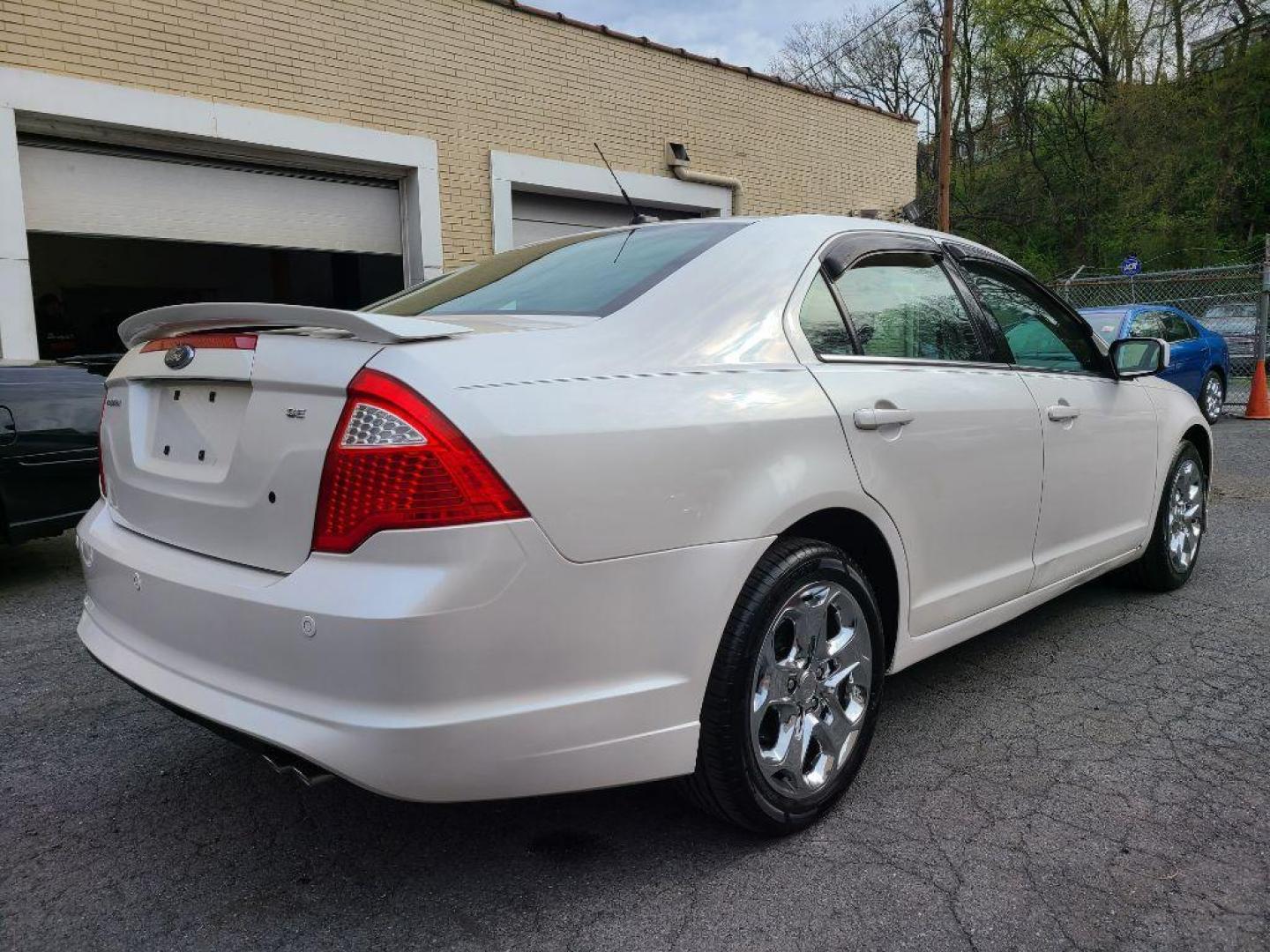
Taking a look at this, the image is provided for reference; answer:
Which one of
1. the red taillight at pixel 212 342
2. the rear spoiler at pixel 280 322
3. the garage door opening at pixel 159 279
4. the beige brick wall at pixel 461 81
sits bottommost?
the red taillight at pixel 212 342

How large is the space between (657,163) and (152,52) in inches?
226

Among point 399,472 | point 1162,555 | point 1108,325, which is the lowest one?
point 1162,555

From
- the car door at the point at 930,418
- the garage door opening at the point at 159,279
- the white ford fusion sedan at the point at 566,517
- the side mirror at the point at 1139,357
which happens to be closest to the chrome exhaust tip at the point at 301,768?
the white ford fusion sedan at the point at 566,517

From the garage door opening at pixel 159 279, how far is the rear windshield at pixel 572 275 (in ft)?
23.5

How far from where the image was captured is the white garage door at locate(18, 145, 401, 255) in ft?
25.0

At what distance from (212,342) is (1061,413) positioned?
2802mm

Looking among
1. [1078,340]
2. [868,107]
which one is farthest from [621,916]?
[868,107]

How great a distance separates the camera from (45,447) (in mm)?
4973

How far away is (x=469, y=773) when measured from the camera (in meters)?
1.85

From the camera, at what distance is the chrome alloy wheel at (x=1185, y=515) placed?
445 cm

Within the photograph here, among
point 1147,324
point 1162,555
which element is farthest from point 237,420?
point 1147,324

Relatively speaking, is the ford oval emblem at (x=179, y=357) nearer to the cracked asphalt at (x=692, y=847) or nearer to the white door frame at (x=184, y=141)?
the cracked asphalt at (x=692, y=847)

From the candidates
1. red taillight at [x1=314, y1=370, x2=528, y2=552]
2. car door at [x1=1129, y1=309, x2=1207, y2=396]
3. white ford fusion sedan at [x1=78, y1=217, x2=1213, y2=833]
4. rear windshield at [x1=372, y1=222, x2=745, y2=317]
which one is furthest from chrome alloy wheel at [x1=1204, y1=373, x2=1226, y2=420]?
red taillight at [x1=314, y1=370, x2=528, y2=552]

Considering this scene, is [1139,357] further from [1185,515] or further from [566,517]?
[566,517]
